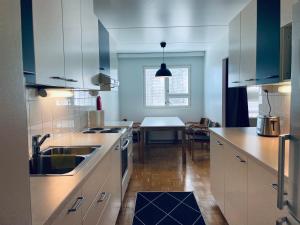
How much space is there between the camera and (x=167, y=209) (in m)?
2.96

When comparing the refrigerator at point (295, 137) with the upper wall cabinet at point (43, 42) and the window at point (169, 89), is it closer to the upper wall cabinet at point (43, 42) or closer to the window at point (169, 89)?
the upper wall cabinet at point (43, 42)

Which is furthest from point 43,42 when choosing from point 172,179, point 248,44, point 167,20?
point 172,179

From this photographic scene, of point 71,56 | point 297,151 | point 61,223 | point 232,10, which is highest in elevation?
point 232,10

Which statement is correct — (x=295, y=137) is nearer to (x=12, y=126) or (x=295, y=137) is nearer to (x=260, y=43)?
(x=12, y=126)

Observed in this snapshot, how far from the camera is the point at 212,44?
19.0ft

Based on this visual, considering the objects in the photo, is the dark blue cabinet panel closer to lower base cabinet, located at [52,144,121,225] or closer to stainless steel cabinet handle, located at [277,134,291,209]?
stainless steel cabinet handle, located at [277,134,291,209]

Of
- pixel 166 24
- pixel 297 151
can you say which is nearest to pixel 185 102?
pixel 166 24

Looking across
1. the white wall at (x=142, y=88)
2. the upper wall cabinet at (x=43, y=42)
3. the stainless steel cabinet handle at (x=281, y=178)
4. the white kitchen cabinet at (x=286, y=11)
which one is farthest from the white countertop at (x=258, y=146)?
the white wall at (x=142, y=88)

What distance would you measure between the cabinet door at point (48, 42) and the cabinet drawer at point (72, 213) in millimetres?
601

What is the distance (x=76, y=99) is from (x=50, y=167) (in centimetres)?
136

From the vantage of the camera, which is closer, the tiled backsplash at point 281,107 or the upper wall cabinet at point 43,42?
the upper wall cabinet at point 43,42

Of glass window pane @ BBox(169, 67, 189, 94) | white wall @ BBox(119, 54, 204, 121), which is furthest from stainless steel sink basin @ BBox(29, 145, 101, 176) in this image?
glass window pane @ BBox(169, 67, 189, 94)

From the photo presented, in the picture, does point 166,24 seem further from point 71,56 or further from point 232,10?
point 71,56

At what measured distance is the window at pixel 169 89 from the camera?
704 cm
